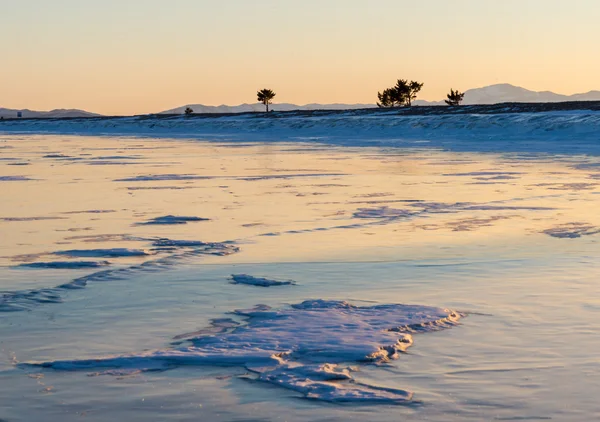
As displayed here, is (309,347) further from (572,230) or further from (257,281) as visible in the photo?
(572,230)

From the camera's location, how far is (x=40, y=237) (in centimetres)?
909

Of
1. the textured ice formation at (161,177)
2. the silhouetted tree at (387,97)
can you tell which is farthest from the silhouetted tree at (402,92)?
the textured ice formation at (161,177)

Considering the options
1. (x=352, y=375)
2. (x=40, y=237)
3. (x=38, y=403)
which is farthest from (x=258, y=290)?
(x=40, y=237)

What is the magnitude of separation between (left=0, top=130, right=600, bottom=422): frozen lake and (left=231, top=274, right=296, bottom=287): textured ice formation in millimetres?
17

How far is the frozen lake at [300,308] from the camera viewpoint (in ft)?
13.8

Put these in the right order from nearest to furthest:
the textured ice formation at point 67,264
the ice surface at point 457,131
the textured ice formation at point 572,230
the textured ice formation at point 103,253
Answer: the textured ice formation at point 67,264 < the textured ice formation at point 103,253 < the textured ice formation at point 572,230 < the ice surface at point 457,131

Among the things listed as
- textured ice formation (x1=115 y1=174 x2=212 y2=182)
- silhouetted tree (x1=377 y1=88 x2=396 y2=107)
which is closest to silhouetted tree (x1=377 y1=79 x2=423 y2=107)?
silhouetted tree (x1=377 y1=88 x2=396 y2=107)

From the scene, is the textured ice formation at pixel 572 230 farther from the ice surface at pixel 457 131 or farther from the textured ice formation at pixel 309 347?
the ice surface at pixel 457 131

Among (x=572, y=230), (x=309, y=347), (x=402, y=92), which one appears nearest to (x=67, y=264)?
(x=309, y=347)

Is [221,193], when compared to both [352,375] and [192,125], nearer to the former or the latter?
[352,375]

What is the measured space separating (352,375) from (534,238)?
16.0ft

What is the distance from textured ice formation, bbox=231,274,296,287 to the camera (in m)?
6.75

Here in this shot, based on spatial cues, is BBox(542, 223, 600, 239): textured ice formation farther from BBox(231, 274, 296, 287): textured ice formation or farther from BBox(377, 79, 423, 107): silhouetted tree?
BBox(377, 79, 423, 107): silhouetted tree

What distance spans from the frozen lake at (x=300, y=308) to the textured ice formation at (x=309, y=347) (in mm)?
14
